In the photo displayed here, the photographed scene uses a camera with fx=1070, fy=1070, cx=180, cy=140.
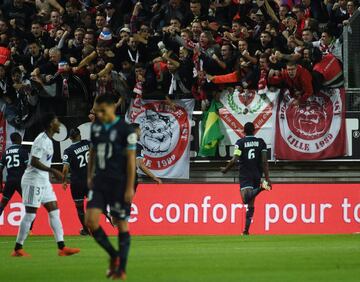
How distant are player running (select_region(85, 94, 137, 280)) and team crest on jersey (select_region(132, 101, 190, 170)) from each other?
1178cm

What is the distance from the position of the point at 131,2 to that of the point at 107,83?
4.15 m

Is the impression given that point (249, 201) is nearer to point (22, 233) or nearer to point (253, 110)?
point (253, 110)

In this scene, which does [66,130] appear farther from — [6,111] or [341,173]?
[341,173]

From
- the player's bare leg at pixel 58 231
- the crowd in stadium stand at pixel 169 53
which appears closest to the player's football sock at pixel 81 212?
the crowd in stadium stand at pixel 169 53

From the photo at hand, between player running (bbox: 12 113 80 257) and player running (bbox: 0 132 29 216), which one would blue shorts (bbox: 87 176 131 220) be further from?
player running (bbox: 0 132 29 216)

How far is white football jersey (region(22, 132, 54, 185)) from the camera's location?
54.0ft

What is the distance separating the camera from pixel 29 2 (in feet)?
96.1

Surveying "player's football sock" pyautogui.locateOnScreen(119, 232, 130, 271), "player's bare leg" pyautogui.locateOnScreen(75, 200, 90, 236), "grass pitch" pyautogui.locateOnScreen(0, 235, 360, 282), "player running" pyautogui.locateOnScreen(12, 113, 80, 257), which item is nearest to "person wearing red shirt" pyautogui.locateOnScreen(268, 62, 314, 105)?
"grass pitch" pyautogui.locateOnScreen(0, 235, 360, 282)

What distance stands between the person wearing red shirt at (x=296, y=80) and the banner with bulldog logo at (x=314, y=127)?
0.56 feet

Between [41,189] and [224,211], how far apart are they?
804 centimetres

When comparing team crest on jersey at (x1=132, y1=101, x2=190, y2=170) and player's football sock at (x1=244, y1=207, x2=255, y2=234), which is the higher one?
team crest on jersey at (x1=132, y1=101, x2=190, y2=170)

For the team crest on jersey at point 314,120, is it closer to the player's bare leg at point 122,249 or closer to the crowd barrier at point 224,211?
the crowd barrier at point 224,211

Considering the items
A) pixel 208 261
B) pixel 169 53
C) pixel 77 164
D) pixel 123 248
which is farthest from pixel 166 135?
pixel 123 248

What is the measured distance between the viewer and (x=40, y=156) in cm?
1644
